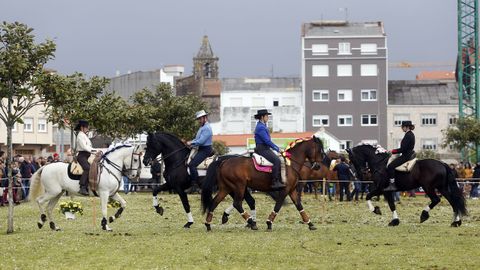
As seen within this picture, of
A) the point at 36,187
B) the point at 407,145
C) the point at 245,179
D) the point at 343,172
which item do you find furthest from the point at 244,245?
the point at 343,172

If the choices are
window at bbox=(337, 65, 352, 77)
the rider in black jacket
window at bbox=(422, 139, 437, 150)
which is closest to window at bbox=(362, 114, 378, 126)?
window at bbox=(337, 65, 352, 77)

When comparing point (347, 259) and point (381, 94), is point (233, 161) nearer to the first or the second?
point (347, 259)

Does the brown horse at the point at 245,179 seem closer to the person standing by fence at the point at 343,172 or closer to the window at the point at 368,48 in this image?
the person standing by fence at the point at 343,172

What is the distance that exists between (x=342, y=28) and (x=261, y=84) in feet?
42.0

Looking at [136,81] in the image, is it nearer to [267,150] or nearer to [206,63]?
[206,63]

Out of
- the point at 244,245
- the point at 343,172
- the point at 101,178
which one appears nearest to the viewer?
the point at 244,245

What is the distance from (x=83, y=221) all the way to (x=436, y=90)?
9394 cm

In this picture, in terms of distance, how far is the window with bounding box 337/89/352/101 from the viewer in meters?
116

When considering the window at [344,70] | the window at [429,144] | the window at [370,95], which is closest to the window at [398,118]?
the window at [370,95]

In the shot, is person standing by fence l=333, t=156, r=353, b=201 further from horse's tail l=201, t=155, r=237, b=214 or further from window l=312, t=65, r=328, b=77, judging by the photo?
window l=312, t=65, r=328, b=77

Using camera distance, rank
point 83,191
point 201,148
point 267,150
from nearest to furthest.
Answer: point 267,150
point 83,191
point 201,148

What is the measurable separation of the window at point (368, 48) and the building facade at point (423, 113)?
5.38 meters

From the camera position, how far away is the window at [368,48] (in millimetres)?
116625

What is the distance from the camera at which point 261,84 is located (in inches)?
4929
